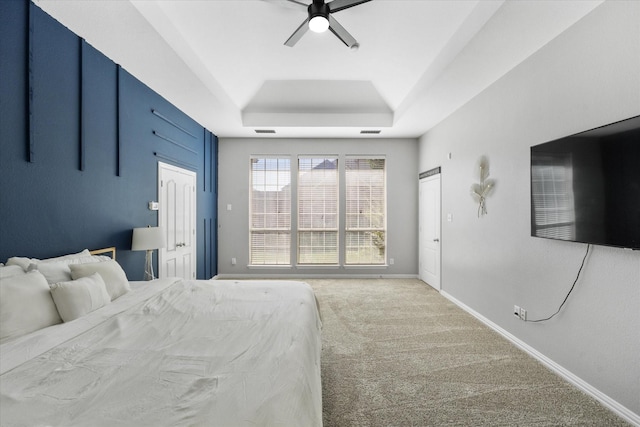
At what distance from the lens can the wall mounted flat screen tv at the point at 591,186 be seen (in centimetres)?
173

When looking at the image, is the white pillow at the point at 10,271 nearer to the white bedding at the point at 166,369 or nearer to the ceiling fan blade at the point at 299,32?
the white bedding at the point at 166,369

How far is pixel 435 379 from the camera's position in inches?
86.5

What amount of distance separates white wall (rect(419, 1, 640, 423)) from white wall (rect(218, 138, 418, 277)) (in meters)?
1.69

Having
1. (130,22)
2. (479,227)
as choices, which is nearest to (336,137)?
(479,227)

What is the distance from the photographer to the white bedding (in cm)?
88

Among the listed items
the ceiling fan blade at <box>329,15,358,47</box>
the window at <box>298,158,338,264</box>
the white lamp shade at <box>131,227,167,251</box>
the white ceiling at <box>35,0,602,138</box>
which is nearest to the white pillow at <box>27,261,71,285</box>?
the white lamp shade at <box>131,227,167,251</box>

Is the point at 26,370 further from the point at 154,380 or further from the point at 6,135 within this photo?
the point at 6,135

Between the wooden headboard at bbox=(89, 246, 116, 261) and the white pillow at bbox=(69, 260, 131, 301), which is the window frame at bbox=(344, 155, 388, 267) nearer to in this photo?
the wooden headboard at bbox=(89, 246, 116, 261)

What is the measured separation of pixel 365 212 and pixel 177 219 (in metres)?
3.40

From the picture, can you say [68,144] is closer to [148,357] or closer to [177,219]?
[177,219]

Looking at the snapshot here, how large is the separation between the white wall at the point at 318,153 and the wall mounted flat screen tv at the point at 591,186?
305 cm

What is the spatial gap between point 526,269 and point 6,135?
4274 millimetres

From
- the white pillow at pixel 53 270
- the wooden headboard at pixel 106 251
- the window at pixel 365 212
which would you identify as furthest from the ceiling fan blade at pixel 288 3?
the window at pixel 365 212

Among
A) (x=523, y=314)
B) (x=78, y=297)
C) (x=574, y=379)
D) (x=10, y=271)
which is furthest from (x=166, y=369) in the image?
(x=523, y=314)
